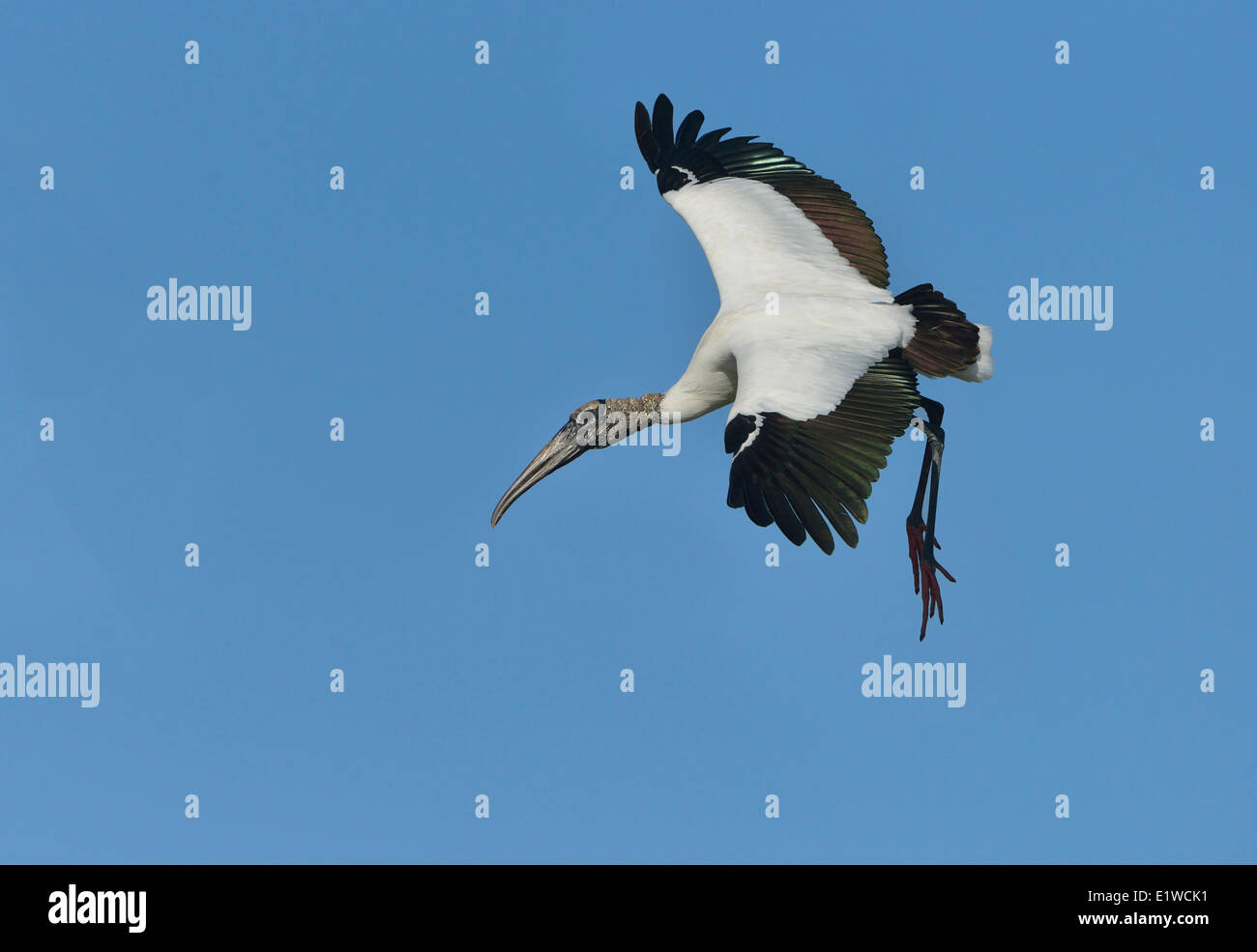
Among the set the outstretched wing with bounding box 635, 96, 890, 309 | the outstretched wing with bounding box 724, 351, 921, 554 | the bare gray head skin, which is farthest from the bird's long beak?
the outstretched wing with bounding box 724, 351, 921, 554

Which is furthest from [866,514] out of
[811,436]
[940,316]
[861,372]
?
[940,316]

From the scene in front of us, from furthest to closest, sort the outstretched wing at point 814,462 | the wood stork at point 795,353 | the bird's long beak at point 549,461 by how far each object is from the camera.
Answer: the bird's long beak at point 549,461 < the wood stork at point 795,353 < the outstretched wing at point 814,462

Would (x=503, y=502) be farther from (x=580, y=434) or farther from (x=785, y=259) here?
(x=785, y=259)

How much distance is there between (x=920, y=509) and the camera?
15.3 meters

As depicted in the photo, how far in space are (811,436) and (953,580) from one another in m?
2.84

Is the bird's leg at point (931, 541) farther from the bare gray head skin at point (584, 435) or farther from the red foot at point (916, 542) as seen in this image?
the bare gray head skin at point (584, 435)

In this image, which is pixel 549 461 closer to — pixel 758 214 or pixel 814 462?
pixel 758 214

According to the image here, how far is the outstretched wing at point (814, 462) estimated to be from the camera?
1210 cm

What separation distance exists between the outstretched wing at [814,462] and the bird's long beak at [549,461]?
9.99 ft

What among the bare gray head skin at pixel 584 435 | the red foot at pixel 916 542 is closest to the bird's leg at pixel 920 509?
the red foot at pixel 916 542

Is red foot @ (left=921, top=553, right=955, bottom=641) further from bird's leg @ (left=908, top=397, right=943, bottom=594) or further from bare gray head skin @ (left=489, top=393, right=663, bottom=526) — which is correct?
bare gray head skin @ (left=489, top=393, right=663, bottom=526)

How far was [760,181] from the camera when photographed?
52.5 ft

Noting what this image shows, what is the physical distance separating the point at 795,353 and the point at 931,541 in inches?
96.2

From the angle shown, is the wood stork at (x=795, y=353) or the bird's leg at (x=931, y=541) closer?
the wood stork at (x=795, y=353)
